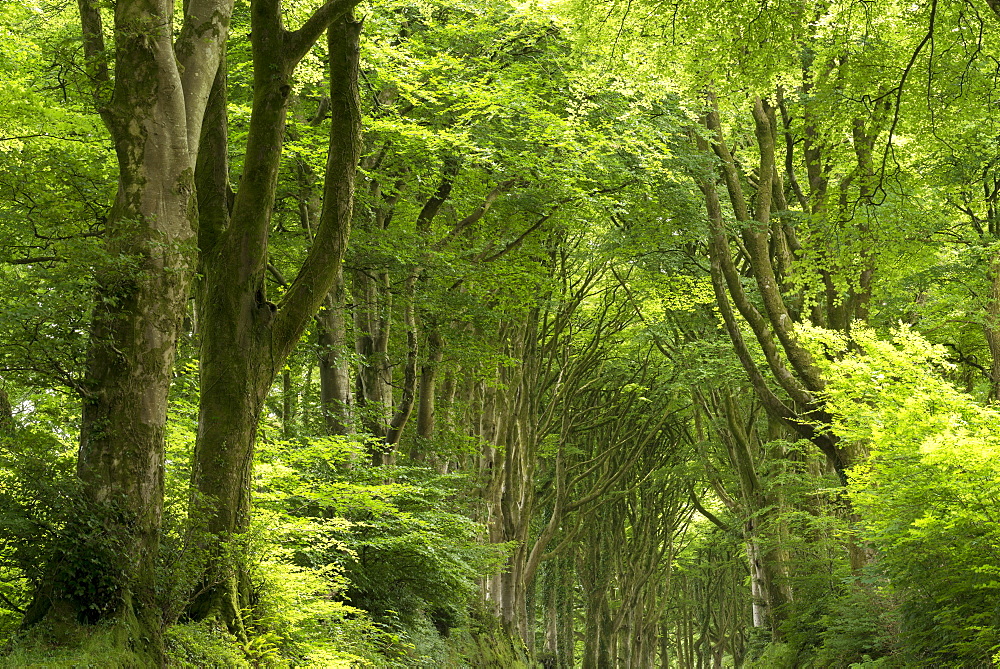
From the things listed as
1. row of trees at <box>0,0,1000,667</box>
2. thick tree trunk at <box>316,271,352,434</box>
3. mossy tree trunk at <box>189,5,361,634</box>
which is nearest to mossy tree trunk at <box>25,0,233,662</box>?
row of trees at <box>0,0,1000,667</box>

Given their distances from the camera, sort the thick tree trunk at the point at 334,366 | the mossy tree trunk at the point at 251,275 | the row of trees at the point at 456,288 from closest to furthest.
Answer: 1. the row of trees at the point at 456,288
2. the mossy tree trunk at the point at 251,275
3. the thick tree trunk at the point at 334,366

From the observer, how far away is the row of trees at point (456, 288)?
21.1 ft

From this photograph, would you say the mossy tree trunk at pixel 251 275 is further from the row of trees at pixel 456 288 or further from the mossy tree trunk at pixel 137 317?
the mossy tree trunk at pixel 137 317

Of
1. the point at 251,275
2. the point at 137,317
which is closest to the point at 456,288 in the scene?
the point at 251,275

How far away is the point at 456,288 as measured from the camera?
1600cm

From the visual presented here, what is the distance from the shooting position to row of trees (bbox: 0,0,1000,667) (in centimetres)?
643

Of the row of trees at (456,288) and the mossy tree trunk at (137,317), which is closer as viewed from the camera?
the mossy tree trunk at (137,317)

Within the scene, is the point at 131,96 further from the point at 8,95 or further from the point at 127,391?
the point at 8,95

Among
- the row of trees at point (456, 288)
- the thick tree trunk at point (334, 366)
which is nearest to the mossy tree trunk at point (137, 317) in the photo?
the row of trees at point (456, 288)

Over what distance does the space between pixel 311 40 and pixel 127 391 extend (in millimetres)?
3362

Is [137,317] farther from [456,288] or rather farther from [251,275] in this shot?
[456,288]

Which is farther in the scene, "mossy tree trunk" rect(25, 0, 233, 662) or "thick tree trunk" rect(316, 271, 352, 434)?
"thick tree trunk" rect(316, 271, 352, 434)

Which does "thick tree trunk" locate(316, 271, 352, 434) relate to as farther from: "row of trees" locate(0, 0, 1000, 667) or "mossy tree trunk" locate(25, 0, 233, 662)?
"mossy tree trunk" locate(25, 0, 233, 662)

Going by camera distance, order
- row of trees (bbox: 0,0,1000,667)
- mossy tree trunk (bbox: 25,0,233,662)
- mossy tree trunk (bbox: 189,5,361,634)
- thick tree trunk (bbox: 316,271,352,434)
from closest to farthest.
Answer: mossy tree trunk (bbox: 25,0,233,662) → row of trees (bbox: 0,0,1000,667) → mossy tree trunk (bbox: 189,5,361,634) → thick tree trunk (bbox: 316,271,352,434)
